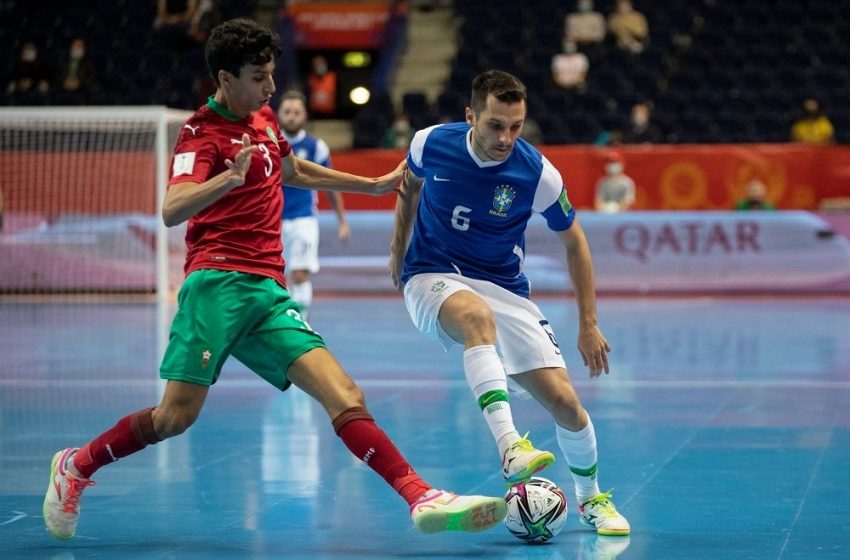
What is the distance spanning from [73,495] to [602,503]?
2.10m

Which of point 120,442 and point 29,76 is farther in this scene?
point 29,76

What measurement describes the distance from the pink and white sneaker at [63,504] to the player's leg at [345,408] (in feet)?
2.70

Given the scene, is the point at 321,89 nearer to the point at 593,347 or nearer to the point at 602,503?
the point at 593,347

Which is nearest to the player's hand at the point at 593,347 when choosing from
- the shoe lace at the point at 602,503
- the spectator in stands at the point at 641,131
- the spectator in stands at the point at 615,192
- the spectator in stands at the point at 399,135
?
the shoe lace at the point at 602,503

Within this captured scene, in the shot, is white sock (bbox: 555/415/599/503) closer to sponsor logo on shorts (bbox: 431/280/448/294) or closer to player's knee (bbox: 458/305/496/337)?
player's knee (bbox: 458/305/496/337)

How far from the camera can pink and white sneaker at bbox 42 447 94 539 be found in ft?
16.7

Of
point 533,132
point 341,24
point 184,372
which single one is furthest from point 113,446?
point 341,24

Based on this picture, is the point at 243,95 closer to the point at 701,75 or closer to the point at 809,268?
the point at 809,268

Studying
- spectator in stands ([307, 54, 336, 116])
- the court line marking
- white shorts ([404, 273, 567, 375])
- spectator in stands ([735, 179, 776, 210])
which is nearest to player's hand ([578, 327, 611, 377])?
white shorts ([404, 273, 567, 375])

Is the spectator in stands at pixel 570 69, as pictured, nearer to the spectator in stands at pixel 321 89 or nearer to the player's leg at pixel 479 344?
the spectator in stands at pixel 321 89

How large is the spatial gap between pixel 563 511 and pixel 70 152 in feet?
48.3

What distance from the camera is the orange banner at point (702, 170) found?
19.3 metres

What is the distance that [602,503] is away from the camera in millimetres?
5320

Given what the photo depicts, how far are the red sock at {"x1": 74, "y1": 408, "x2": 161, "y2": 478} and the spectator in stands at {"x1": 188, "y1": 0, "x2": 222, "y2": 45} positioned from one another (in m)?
18.2
